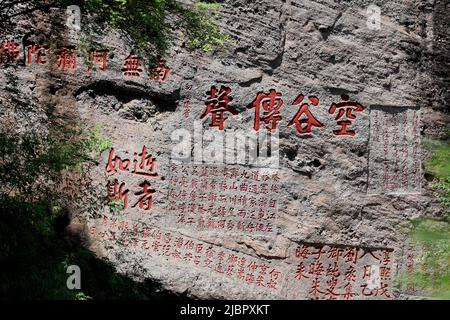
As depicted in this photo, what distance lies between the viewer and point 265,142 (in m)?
5.44

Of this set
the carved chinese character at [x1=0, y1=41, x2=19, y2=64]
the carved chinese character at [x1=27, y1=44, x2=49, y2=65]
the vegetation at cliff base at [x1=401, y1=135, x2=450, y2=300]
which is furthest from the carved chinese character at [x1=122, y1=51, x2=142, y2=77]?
the vegetation at cliff base at [x1=401, y1=135, x2=450, y2=300]

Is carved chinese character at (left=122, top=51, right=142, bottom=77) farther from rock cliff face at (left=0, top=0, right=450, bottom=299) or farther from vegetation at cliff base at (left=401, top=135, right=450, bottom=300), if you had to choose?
vegetation at cliff base at (left=401, top=135, right=450, bottom=300)

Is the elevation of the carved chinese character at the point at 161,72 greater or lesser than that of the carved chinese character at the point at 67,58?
lesser

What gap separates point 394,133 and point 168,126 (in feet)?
6.23

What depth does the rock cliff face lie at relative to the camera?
5.32 metres

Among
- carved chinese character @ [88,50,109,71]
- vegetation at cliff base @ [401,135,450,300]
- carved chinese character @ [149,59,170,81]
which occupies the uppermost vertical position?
carved chinese character @ [88,50,109,71]

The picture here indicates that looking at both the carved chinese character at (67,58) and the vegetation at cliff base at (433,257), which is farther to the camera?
the carved chinese character at (67,58)

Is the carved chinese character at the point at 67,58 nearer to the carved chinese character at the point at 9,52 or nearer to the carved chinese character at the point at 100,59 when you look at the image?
the carved chinese character at the point at 100,59

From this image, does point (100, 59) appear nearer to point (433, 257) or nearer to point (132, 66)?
point (132, 66)

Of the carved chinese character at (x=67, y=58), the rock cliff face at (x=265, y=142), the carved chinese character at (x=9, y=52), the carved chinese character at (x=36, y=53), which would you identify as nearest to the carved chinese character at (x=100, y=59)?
the rock cliff face at (x=265, y=142)

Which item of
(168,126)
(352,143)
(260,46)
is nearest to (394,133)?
(352,143)

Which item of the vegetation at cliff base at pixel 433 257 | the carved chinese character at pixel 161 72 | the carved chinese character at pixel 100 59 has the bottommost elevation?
the vegetation at cliff base at pixel 433 257

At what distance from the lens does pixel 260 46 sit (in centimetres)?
556

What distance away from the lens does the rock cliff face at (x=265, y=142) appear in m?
5.32
